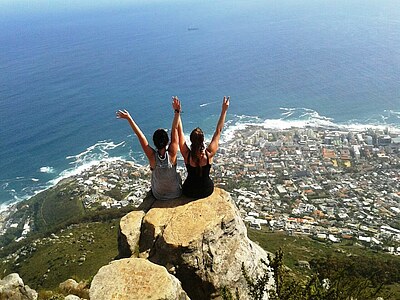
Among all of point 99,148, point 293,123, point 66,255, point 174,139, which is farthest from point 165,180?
point 293,123

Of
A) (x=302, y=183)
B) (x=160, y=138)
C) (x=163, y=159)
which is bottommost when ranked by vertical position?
(x=302, y=183)

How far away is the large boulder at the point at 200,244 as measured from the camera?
1012cm

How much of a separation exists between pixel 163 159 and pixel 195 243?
8.76ft

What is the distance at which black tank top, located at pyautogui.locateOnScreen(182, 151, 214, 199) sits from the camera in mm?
11252

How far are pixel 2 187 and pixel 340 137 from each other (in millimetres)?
74871

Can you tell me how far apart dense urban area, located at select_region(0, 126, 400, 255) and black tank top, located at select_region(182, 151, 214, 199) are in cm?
4977

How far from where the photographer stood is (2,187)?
253 feet

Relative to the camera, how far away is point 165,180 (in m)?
11.8

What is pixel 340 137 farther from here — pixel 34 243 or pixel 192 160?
pixel 192 160

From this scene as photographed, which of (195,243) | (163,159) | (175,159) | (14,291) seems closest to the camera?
(195,243)

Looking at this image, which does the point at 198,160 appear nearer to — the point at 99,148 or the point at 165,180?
the point at 165,180

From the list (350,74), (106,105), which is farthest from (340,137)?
(106,105)

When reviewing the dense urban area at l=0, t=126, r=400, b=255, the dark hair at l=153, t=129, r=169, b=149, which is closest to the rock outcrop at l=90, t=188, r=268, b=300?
the dark hair at l=153, t=129, r=169, b=149

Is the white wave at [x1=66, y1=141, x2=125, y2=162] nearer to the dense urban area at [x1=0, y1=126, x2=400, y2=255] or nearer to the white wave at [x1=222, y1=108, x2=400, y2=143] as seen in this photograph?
the dense urban area at [x1=0, y1=126, x2=400, y2=255]
